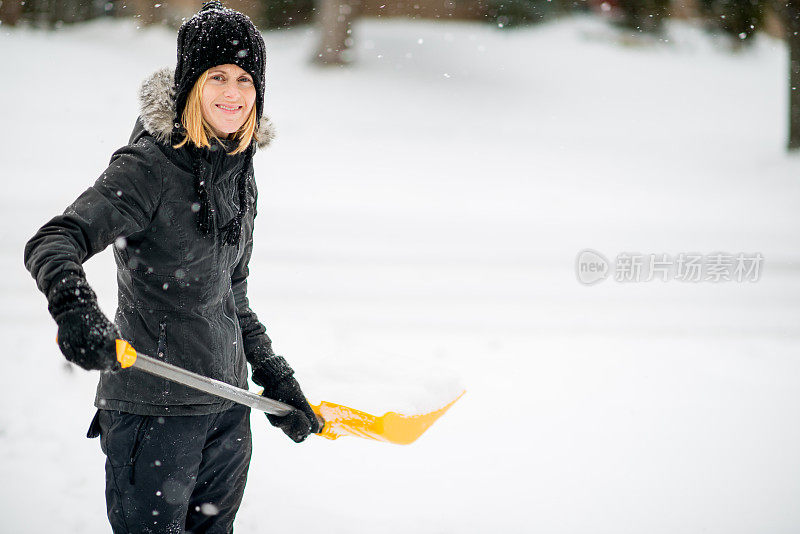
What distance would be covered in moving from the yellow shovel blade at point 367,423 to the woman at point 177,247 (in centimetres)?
49

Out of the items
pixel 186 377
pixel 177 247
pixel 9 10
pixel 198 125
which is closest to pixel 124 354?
pixel 186 377

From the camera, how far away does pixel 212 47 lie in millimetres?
1770

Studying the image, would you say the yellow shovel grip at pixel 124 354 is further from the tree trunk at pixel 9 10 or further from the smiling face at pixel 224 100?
the tree trunk at pixel 9 10

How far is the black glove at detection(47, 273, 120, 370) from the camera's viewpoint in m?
1.45

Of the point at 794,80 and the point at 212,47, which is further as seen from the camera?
the point at 794,80

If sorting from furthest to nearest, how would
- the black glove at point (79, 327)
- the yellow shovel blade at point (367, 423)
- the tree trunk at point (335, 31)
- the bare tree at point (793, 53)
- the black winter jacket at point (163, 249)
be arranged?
1. the tree trunk at point (335, 31)
2. the bare tree at point (793, 53)
3. the yellow shovel blade at point (367, 423)
4. the black winter jacket at point (163, 249)
5. the black glove at point (79, 327)

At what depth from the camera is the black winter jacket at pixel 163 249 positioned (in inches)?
63.6

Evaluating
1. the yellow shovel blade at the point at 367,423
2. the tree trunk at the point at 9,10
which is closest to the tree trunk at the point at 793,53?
the yellow shovel blade at the point at 367,423

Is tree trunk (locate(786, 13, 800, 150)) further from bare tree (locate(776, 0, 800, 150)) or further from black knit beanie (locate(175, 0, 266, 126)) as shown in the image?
black knit beanie (locate(175, 0, 266, 126))

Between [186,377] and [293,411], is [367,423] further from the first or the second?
[186,377]

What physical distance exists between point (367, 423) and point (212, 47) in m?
1.24

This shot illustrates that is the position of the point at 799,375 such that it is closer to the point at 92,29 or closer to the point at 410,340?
the point at 410,340

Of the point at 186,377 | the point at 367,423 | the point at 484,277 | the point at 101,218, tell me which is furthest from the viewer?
the point at 484,277

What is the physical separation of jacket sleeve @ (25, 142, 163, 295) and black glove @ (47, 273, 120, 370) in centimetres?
3
